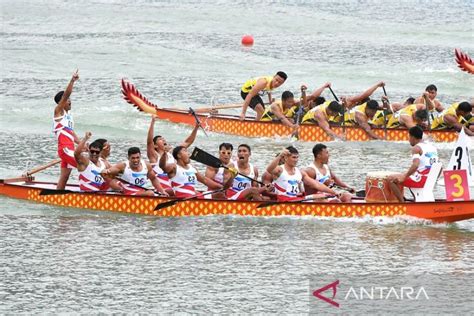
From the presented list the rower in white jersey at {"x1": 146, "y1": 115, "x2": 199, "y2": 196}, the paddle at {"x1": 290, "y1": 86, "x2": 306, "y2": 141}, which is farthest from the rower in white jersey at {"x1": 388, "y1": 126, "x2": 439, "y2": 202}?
the paddle at {"x1": 290, "y1": 86, "x2": 306, "y2": 141}

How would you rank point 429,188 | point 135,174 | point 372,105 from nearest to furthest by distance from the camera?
point 429,188, point 135,174, point 372,105

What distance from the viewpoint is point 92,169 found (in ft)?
62.0

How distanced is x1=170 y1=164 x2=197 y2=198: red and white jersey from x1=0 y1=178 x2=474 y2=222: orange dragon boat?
23 cm

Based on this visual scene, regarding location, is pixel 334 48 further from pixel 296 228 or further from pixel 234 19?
pixel 296 228

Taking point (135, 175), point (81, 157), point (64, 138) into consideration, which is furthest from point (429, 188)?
point (64, 138)

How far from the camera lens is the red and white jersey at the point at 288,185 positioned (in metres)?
18.4

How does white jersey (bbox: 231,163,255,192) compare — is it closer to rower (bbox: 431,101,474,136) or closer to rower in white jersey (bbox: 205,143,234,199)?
rower in white jersey (bbox: 205,143,234,199)

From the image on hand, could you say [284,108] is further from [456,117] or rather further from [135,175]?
[135,175]

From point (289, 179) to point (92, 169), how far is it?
9.18 ft

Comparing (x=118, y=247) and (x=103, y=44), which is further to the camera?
(x=103, y=44)

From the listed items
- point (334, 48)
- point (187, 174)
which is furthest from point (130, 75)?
point (187, 174)

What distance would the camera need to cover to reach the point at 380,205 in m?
18.0

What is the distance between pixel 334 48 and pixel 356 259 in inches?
948

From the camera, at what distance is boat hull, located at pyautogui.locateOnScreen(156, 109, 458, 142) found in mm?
25500
